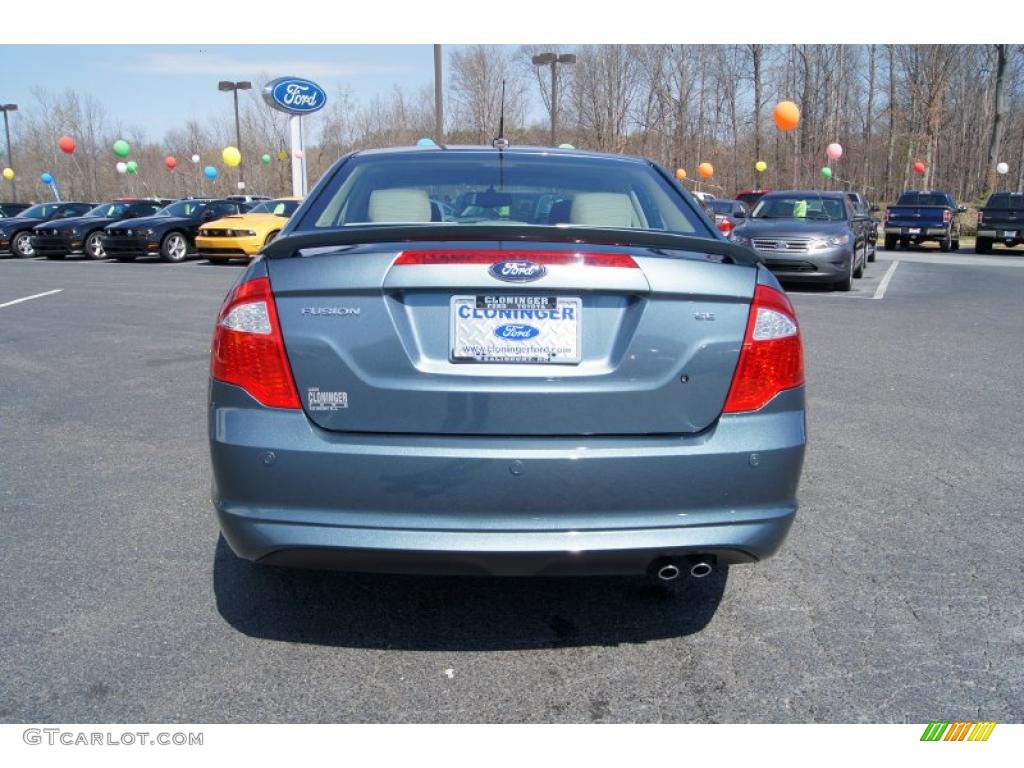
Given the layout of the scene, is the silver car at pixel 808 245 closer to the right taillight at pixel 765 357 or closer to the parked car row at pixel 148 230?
the parked car row at pixel 148 230

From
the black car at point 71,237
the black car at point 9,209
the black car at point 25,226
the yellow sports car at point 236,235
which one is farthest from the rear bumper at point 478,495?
the black car at point 9,209

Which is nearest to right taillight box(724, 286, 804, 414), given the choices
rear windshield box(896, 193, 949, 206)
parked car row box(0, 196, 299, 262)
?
parked car row box(0, 196, 299, 262)

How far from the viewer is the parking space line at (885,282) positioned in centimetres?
1399

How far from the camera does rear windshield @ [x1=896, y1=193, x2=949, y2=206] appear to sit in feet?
87.3

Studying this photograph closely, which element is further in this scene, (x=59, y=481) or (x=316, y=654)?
(x=59, y=481)

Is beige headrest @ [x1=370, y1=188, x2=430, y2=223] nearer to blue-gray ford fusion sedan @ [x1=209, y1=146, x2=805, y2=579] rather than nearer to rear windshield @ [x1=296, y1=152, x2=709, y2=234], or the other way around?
rear windshield @ [x1=296, y1=152, x2=709, y2=234]

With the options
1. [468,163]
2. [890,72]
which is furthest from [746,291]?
[890,72]

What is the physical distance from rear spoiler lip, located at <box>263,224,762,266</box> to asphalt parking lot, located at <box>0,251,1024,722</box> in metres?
1.31

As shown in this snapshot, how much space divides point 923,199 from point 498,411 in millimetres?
28022

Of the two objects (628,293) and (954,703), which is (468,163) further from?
(954,703)

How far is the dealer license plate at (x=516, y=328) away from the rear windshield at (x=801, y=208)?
45.5 ft

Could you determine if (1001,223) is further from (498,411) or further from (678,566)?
(498,411)

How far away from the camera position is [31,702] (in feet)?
8.52

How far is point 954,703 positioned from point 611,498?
1203 millimetres
